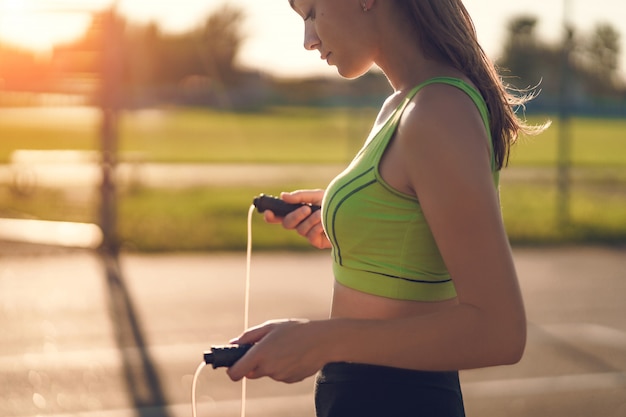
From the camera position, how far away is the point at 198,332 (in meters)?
7.20

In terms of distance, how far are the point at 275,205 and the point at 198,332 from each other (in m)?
5.05

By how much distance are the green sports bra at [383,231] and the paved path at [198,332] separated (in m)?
3.69

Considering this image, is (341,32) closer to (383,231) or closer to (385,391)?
(383,231)

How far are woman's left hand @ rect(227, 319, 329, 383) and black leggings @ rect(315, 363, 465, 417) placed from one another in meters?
0.20

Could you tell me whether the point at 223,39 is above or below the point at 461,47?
above

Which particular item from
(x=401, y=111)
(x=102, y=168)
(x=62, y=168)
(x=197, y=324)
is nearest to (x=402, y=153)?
(x=401, y=111)

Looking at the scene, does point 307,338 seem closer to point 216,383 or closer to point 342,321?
point 342,321

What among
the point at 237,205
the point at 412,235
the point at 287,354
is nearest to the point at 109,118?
the point at 237,205

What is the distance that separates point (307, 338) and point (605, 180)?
23.6 m

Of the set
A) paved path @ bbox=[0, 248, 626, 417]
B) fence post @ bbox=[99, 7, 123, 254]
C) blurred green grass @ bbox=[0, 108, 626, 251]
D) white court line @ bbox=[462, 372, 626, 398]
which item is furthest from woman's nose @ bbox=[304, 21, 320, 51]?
fence post @ bbox=[99, 7, 123, 254]

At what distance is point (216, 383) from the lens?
5922 mm

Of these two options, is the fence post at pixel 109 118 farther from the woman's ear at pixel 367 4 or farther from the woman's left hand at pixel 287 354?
the woman's left hand at pixel 287 354

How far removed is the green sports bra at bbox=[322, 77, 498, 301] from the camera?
1749 millimetres

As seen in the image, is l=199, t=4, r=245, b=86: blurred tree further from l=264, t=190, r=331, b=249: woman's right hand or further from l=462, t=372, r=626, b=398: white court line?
l=264, t=190, r=331, b=249: woman's right hand
